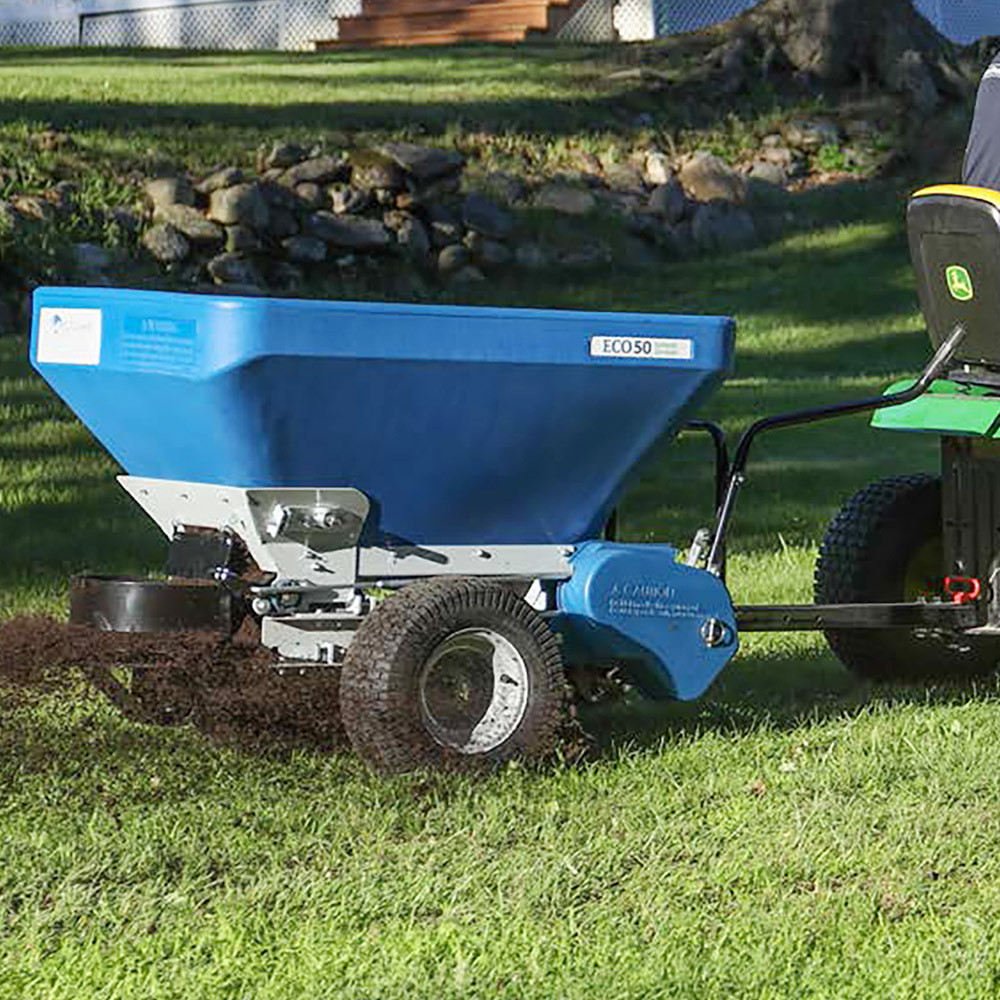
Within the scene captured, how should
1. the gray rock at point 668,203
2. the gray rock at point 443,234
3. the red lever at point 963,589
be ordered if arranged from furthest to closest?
the gray rock at point 668,203 < the gray rock at point 443,234 < the red lever at point 963,589

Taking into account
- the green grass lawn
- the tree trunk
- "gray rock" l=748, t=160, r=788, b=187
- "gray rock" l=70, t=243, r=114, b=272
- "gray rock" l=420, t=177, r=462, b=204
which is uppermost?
the tree trunk

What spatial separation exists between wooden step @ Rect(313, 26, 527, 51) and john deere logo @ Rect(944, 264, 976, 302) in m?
16.0

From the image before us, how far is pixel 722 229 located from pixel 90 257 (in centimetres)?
519

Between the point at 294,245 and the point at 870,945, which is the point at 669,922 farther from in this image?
the point at 294,245

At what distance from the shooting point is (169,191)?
Answer: 1505 centimetres

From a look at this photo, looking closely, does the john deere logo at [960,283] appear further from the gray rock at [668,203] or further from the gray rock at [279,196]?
the gray rock at [668,203]

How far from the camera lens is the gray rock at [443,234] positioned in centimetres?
1587

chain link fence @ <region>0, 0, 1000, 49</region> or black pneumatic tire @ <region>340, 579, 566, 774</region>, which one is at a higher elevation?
chain link fence @ <region>0, 0, 1000, 49</region>

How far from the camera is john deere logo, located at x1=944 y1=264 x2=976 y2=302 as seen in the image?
5.58m

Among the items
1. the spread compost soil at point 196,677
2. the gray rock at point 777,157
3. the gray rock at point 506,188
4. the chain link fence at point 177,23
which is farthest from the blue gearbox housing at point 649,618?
the chain link fence at point 177,23

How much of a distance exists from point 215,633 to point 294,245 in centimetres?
1022

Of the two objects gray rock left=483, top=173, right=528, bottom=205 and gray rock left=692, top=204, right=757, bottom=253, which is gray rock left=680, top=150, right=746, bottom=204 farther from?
gray rock left=483, top=173, right=528, bottom=205

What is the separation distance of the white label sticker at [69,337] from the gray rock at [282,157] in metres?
10.5

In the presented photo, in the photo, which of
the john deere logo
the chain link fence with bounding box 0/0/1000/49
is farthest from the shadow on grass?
the chain link fence with bounding box 0/0/1000/49
